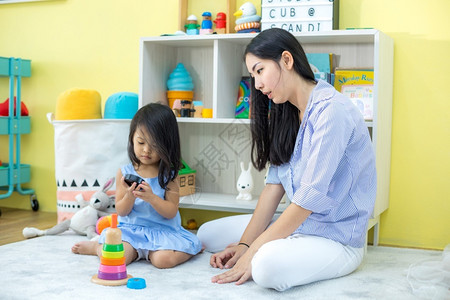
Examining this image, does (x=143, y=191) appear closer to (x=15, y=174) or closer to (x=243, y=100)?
(x=243, y=100)

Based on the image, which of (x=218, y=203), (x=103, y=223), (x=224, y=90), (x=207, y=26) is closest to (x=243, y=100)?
(x=224, y=90)

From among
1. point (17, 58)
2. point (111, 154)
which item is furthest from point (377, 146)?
point (17, 58)

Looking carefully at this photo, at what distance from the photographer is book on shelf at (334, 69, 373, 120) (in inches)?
84.9

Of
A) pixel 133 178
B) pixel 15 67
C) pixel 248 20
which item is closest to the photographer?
Answer: pixel 133 178

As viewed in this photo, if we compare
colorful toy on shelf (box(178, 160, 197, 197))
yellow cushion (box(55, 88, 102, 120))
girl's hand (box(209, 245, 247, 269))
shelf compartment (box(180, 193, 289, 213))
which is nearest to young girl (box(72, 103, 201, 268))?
girl's hand (box(209, 245, 247, 269))

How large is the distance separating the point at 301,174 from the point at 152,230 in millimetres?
538

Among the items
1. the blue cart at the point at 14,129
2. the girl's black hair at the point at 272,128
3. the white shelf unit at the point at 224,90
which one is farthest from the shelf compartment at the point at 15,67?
the girl's black hair at the point at 272,128

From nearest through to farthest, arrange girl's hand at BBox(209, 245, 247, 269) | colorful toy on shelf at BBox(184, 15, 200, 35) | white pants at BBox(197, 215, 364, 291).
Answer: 1. white pants at BBox(197, 215, 364, 291)
2. girl's hand at BBox(209, 245, 247, 269)
3. colorful toy on shelf at BBox(184, 15, 200, 35)

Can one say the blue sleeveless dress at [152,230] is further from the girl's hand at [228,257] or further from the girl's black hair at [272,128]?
the girl's black hair at [272,128]

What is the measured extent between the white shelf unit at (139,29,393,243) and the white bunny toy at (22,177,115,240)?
310 millimetres

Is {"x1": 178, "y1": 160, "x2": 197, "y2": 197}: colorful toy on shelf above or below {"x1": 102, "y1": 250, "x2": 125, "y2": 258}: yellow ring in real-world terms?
above

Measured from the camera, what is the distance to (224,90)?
7.80 feet

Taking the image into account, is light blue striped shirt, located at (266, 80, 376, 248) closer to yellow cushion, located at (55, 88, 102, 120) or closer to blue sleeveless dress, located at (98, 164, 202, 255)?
blue sleeveless dress, located at (98, 164, 202, 255)

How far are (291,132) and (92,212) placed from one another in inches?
36.4
